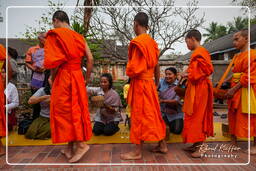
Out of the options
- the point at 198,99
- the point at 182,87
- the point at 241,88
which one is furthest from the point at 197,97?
the point at 241,88

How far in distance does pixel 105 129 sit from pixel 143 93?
1.51 m

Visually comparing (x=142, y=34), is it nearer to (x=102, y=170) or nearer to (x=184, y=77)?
(x=184, y=77)

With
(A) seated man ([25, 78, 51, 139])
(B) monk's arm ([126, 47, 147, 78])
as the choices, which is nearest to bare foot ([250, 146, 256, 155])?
(B) monk's arm ([126, 47, 147, 78])

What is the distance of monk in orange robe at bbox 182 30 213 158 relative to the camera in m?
3.31

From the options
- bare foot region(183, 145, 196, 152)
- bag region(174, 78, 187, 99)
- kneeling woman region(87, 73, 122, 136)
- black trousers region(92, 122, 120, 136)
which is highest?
bag region(174, 78, 187, 99)

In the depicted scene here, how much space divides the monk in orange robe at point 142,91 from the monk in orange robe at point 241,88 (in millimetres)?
1276

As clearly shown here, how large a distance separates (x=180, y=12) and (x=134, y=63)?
5.91m

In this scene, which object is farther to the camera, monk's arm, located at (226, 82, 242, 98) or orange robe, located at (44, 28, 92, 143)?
monk's arm, located at (226, 82, 242, 98)

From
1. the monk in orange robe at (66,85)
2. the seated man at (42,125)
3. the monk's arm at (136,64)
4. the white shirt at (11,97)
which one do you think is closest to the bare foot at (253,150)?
the monk's arm at (136,64)

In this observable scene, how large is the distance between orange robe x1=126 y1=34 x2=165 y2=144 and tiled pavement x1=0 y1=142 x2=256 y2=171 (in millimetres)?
387

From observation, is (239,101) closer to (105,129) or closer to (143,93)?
(143,93)

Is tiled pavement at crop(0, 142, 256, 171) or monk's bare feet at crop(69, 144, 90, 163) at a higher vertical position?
monk's bare feet at crop(69, 144, 90, 163)

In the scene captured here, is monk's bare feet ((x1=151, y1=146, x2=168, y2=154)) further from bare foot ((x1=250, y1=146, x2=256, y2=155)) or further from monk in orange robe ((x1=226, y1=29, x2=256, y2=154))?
bare foot ((x1=250, y1=146, x2=256, y2=155))

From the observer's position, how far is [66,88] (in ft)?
10.2
